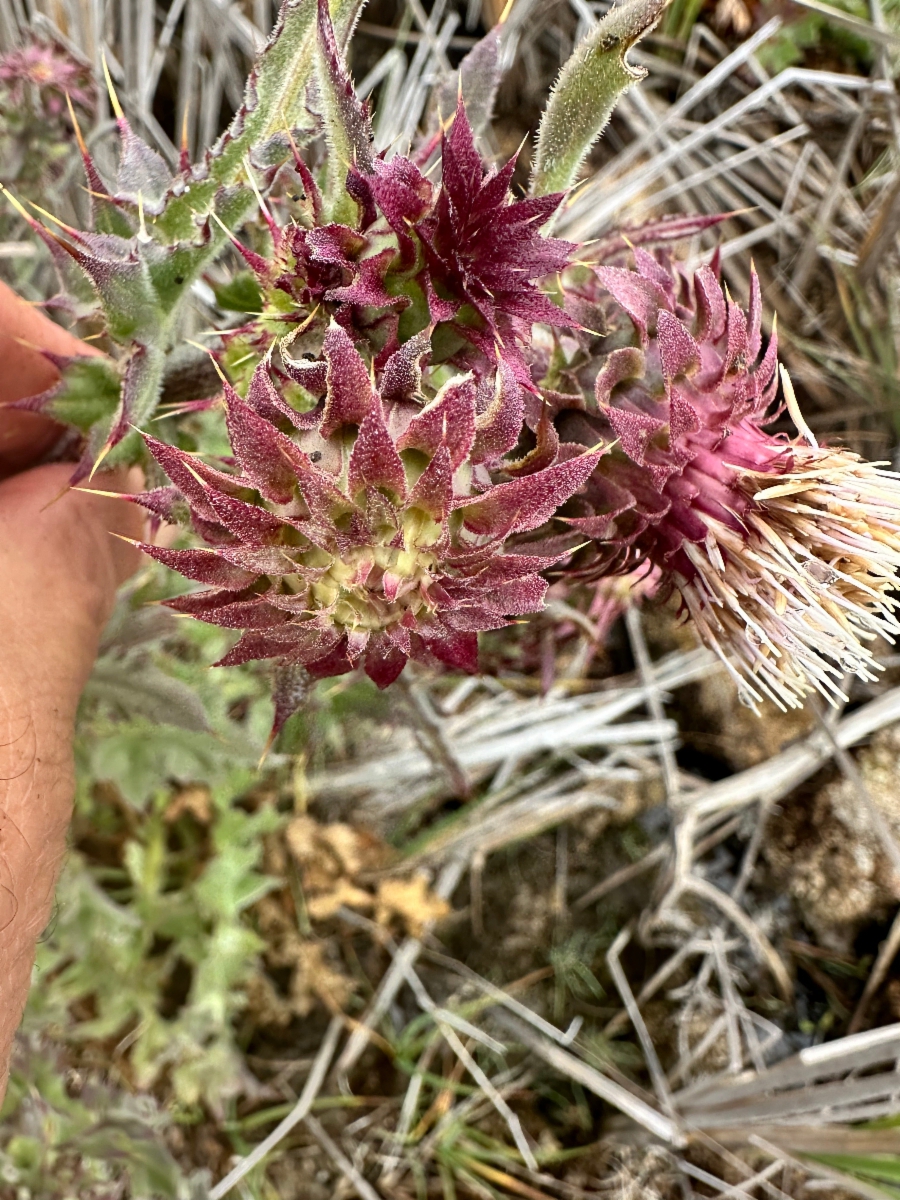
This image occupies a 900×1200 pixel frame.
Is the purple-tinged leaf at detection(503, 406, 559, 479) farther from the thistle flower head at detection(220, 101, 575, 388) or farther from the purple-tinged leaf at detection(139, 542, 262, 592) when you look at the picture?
the purple-tinged leaf at detection(139, 542, 262, 592)

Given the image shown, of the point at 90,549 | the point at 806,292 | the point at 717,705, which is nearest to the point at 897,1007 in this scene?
the point at 717,705

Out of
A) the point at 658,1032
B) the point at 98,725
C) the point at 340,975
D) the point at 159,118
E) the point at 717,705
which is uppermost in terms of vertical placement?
the point at 159,118

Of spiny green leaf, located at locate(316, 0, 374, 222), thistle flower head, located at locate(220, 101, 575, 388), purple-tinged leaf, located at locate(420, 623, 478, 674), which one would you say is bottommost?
purple-tinged leaf, located at locate(420, 623, 478, 674)

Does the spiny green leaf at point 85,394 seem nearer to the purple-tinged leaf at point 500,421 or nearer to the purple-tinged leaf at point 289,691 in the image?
the purple-tinged leaf at point 289,691

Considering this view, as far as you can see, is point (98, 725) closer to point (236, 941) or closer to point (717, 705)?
point (236, 941)

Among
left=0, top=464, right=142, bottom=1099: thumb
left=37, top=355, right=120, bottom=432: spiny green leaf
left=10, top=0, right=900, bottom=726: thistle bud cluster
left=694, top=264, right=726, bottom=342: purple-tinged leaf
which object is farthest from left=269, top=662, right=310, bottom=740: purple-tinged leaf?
left=694, top=264, right=726, bottom=342: purple-tinged leaf

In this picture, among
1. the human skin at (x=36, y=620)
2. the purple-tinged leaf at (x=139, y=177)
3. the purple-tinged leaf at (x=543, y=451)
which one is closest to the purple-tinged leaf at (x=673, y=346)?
the purple-tinged leaf at (x=543, y=451)

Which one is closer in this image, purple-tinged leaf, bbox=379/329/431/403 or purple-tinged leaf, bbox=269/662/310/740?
purple-tinged leaf, bbox=379/329/431/403
